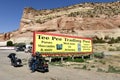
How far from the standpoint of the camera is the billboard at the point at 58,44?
81.4ft

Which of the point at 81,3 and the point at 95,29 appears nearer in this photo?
the point at 95,29

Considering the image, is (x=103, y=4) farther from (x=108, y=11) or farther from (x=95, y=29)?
(x=95, y=29)

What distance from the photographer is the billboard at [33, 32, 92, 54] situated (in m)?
24.8

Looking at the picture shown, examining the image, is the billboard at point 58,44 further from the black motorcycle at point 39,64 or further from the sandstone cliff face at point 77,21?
the sandstone cliff face at point 77,21

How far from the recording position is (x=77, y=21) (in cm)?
8588

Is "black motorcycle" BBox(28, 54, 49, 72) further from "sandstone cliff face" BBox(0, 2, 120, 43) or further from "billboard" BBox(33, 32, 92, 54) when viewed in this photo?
"sandstone cliff face" BBox(0, 2, 120, 43)

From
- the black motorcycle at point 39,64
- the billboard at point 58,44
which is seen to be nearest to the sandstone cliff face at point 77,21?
the billboard at point 58,44

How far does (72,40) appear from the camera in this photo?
3048cm

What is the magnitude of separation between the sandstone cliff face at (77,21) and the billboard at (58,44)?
1770 inches

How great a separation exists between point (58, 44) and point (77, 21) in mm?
58901

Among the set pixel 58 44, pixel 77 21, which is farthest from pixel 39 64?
pixel 77 21

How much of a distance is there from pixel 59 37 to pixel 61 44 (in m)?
0.83

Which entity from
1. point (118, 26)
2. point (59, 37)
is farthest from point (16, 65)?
point (118, 26)

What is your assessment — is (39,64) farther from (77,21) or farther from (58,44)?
(77,21)
